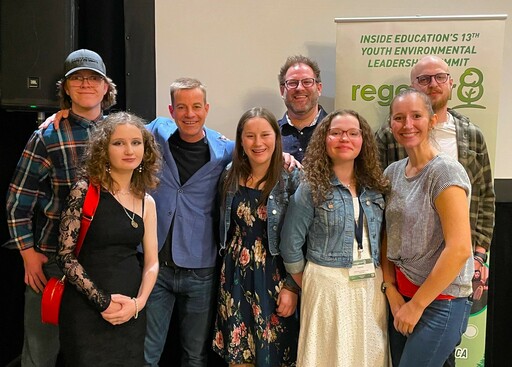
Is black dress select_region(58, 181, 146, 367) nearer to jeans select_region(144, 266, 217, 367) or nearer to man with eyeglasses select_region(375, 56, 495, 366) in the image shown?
jeans select_region(144, 266, 217, 367)

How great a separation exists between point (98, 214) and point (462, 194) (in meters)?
1.34

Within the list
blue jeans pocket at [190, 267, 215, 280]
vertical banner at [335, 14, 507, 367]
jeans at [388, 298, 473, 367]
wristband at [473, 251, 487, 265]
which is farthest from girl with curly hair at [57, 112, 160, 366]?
wristband at [473, 251, 487, 265]

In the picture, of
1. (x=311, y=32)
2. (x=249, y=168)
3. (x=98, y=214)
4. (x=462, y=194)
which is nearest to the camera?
(x=462, y=194)

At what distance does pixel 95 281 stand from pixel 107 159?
1.56ft

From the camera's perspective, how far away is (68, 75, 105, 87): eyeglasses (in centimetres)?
206

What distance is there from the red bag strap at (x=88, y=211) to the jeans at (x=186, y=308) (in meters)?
0.54

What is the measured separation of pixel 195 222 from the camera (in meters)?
2.17

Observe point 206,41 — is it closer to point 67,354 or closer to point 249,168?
point 249,168

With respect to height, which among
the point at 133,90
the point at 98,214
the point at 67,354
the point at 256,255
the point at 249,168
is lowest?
the point at 67,354

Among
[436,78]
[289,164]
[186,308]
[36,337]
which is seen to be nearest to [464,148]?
[436,78]

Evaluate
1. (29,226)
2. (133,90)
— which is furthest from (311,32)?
(29,226)

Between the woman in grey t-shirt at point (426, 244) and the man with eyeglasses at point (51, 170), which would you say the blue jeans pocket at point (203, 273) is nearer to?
the man with eyeglasses at point (51, 170)

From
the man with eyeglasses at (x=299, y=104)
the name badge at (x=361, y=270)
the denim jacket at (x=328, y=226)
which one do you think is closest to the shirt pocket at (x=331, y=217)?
the denim jacket at (x=328, y=226)

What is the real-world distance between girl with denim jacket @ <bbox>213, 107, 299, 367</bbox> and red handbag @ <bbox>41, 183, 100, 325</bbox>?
1.95 ft
